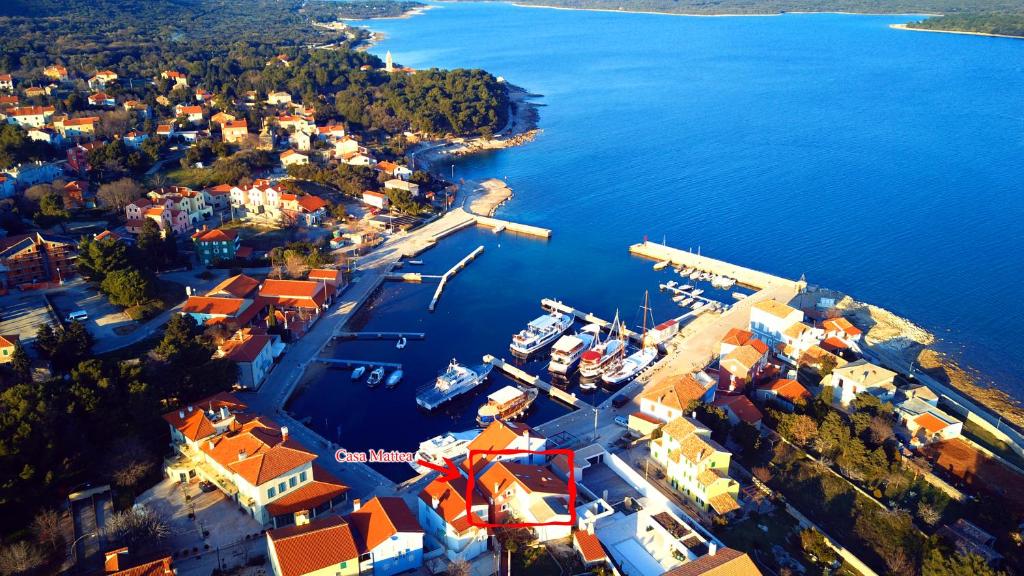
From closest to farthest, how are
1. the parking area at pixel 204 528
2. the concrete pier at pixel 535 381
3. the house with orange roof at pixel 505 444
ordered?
1. the parking area at pixel 204 528
2. the house with orange roof at pixel 505 444
3. the concrete pier at pixel 535 381

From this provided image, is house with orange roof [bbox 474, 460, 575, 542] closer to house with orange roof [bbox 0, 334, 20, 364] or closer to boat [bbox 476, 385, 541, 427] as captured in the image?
boat [bbox 476, 385, 541, 427]

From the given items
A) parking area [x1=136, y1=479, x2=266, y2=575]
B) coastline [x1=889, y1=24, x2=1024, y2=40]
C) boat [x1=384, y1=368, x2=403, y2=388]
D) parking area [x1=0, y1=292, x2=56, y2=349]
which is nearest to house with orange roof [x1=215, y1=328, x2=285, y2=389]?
boat [x1=384, y1=368, x2=403, y2=388]

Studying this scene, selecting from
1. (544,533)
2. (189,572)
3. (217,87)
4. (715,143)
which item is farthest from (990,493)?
(217,87)

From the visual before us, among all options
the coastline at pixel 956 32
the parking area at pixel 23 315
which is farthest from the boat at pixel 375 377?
the coastline at pixel 956 32

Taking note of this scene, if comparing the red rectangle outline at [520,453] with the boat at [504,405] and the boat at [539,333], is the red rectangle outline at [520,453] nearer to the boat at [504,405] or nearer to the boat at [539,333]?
the boat at [504,405]

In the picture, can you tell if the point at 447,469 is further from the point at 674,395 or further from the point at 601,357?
the point at 601,357

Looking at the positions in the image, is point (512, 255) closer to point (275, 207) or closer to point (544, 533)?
point (275, 207)
